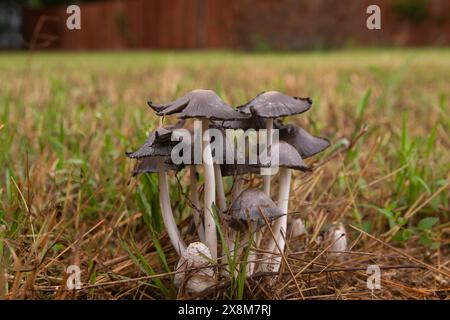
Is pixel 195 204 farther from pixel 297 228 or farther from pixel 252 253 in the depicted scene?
pixel 297 228

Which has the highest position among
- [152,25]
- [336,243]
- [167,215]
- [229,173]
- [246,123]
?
[152,25]

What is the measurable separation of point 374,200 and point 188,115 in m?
0.95

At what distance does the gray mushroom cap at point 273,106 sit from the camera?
1394 millimetres

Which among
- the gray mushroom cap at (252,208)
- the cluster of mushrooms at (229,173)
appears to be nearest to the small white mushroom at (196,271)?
the cluster of mushrooms at (229,173)

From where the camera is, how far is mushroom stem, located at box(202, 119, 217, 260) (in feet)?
4.57

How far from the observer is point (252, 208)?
1.40 metres

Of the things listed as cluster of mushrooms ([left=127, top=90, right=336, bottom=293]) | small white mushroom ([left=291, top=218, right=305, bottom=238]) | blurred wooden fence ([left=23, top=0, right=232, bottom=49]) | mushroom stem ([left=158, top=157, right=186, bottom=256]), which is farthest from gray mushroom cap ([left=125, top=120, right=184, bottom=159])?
blurred wooden fence ([left=23, top=0, right=232, bottom=49])

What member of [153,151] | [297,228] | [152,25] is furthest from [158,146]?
[152,25]

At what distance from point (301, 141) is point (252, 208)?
0.82 ft

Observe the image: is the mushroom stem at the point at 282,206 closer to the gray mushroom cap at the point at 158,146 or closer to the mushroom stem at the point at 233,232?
the mushroom stem at the point at 233,232

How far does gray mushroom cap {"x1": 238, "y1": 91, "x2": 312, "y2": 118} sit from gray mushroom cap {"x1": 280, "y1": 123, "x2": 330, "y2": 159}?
0.35ft

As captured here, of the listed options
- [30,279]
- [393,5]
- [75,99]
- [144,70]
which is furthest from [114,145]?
[393,5]

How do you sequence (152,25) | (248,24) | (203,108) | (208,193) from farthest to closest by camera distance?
(152,25) → (248,24) → (208,193) → (203,108)

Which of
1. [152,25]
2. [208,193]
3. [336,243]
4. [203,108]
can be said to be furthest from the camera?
[152,25]
